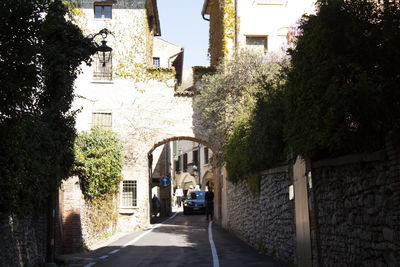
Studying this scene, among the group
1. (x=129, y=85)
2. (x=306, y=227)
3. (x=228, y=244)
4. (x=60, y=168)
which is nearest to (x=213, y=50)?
(x=129, y=85)

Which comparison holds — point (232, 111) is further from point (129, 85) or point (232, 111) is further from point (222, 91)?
point (129, 85)

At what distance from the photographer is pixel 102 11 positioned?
2500 cm

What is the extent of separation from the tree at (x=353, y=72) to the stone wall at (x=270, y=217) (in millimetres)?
3948

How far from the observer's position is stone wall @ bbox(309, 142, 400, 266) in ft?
17.7

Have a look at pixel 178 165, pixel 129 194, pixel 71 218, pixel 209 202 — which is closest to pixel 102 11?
pixel 129 194

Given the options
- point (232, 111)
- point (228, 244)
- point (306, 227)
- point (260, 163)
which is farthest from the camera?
point (232, 111)

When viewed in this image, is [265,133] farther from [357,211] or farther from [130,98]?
[130,98]

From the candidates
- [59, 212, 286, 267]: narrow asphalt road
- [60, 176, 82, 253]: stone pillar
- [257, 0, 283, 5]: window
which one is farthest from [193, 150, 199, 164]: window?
[60, 176, 82, 253]: stone pillar

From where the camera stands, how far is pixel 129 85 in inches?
976

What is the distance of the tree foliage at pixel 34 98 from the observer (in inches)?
197

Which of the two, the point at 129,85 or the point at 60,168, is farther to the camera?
the point at 129,85

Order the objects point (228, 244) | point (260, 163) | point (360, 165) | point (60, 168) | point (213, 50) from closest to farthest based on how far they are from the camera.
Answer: point (360, 165)
point (60, 168)
point (260, 163)
point (228, 244)
point (213, 50)

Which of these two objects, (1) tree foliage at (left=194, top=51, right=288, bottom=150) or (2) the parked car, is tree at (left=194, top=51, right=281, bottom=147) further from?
(2) the parked car

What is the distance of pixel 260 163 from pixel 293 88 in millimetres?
5859
